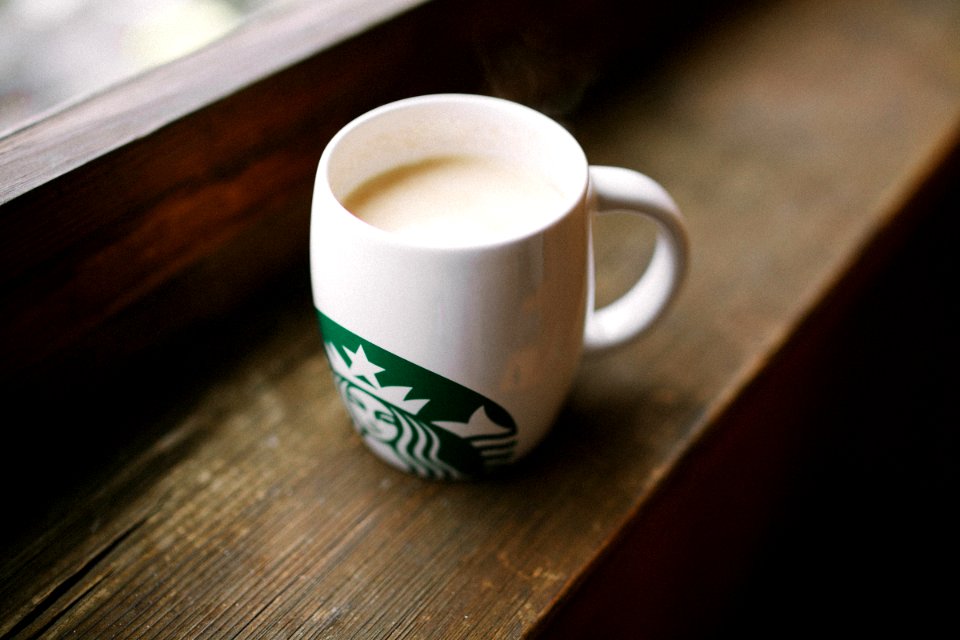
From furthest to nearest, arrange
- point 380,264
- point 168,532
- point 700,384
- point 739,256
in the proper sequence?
point 739,256, point 700,384, point 168,532, point 380,264

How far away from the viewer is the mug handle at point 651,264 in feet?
1.62

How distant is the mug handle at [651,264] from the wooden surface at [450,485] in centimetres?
9

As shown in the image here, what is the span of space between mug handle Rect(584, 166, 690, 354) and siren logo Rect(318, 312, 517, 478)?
112 millimetres

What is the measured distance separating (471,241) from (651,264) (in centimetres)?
19

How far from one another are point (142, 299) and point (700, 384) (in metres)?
0.47

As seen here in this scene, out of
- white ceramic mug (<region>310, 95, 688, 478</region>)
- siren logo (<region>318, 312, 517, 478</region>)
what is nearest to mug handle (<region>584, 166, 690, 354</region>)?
white ceramic mug (<region>310, 95, 688, 478</region>)

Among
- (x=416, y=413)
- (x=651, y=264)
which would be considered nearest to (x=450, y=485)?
(x=416, y=413)

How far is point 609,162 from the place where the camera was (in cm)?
87

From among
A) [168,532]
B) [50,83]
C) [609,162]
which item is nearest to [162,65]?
[50,83]

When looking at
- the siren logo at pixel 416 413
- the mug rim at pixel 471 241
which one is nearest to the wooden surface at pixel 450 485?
the siren logo at pixel 416 413

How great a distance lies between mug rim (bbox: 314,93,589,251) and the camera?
41 centimetres

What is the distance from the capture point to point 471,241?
42cm

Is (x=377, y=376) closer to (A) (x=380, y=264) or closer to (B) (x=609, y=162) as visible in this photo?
(A) (x=380, y=264)

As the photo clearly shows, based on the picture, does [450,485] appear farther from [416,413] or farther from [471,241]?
[471,241]
